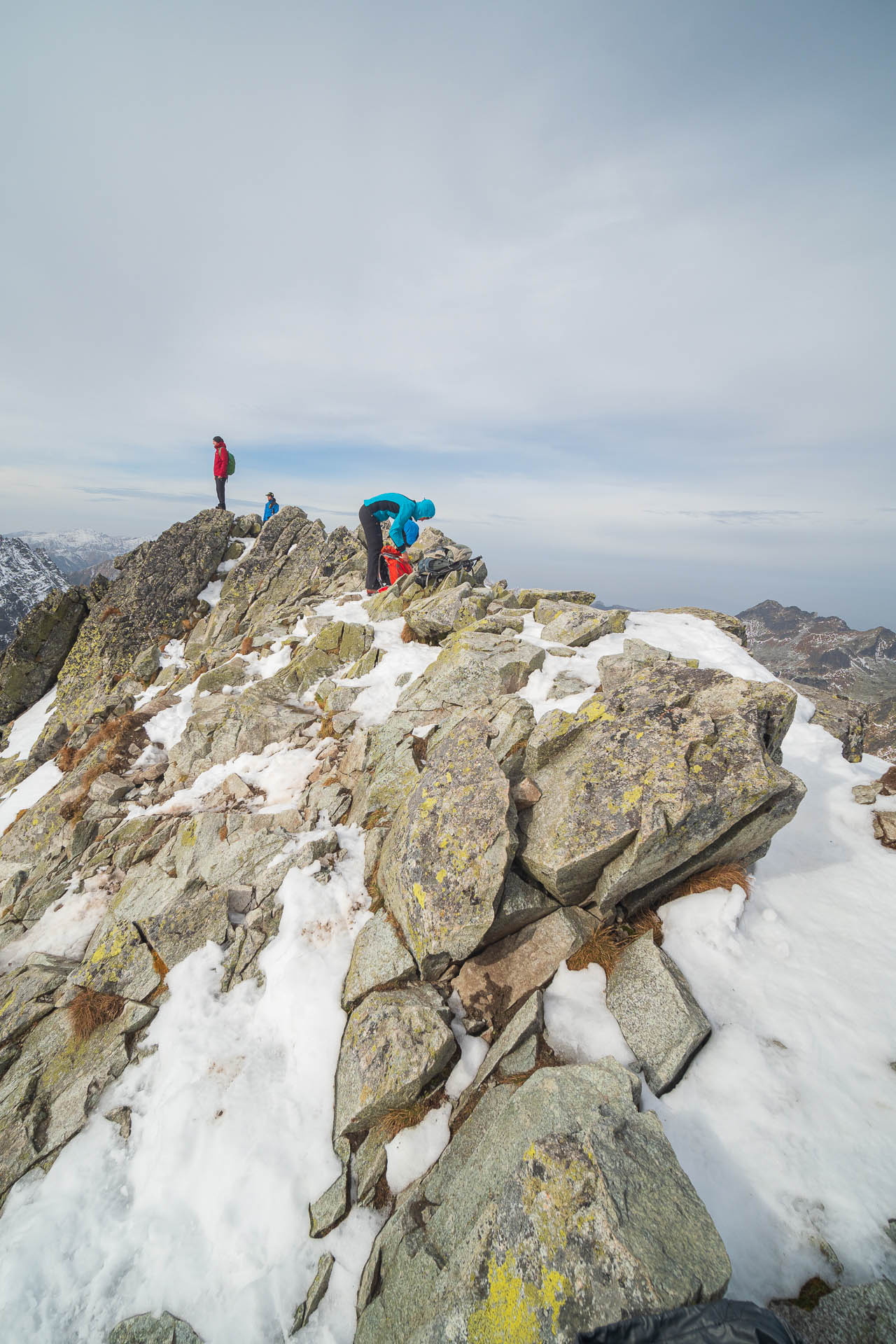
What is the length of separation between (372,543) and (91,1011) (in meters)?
17.7

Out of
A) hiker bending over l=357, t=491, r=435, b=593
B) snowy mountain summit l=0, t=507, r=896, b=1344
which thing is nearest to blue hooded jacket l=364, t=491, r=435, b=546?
hiker bending over l=357, t=491, r=435, b=593

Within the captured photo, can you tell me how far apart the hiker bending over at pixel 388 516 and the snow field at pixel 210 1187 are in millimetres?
16155

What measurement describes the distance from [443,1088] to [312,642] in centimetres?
1420

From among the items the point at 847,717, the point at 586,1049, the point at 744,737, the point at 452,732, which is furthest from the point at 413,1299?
the point at 847,717

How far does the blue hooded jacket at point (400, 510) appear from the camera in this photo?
2042 cm

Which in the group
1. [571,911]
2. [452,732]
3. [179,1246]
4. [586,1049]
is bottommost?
[179,1246]

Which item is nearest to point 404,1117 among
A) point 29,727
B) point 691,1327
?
point 691,1327

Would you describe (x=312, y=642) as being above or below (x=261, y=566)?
below

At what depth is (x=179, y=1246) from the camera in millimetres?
5934

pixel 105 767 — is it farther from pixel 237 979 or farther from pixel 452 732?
pixel 452 732

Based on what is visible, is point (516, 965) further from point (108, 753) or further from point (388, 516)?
point (388, 516)

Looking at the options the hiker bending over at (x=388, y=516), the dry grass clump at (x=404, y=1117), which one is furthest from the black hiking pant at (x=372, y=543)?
the dry grass clump at (x=404, y=1117)

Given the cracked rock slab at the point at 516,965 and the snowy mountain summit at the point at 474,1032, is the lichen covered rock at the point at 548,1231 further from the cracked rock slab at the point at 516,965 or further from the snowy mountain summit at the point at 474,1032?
the cracked rock slab at the point at 516,965

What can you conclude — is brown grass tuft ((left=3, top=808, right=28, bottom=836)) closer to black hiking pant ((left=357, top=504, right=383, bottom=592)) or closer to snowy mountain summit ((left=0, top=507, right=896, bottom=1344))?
snowy mountain summit ((left=0, top=507, right=896, bottom=1344))
